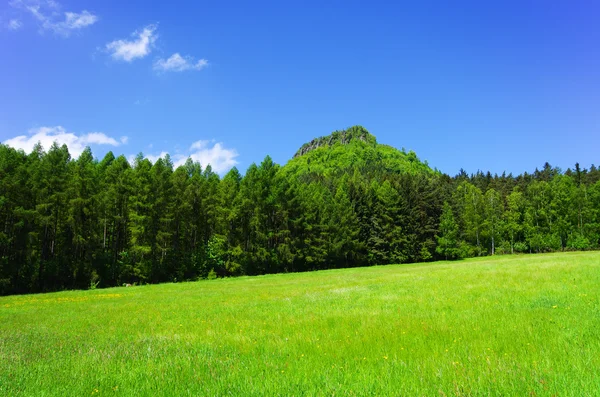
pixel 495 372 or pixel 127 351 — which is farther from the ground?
pixel 495 372

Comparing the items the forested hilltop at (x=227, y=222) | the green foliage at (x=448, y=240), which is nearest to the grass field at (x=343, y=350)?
the forested hilltop at (x=227, y=222)

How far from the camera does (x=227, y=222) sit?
190 feet

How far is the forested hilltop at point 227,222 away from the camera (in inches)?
1709

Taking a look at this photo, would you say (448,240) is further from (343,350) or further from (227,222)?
(343,350)

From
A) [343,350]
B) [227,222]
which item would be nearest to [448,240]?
[227,222]

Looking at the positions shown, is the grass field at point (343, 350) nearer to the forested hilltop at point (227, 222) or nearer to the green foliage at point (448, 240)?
the forested hilltop at point (227, 222)

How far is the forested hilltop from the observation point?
43.4 meters

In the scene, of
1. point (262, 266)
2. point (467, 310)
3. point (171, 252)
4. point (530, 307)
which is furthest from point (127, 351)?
point (262, 266)

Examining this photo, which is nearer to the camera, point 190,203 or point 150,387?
point 150,387

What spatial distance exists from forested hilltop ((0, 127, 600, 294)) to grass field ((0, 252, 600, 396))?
3422 centimetres

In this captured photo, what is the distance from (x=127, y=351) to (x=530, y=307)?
40.6 feet

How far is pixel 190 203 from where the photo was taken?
59438mm

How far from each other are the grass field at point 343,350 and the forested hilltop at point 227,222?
3422 centimetres

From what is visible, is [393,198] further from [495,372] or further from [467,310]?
[495,372]
